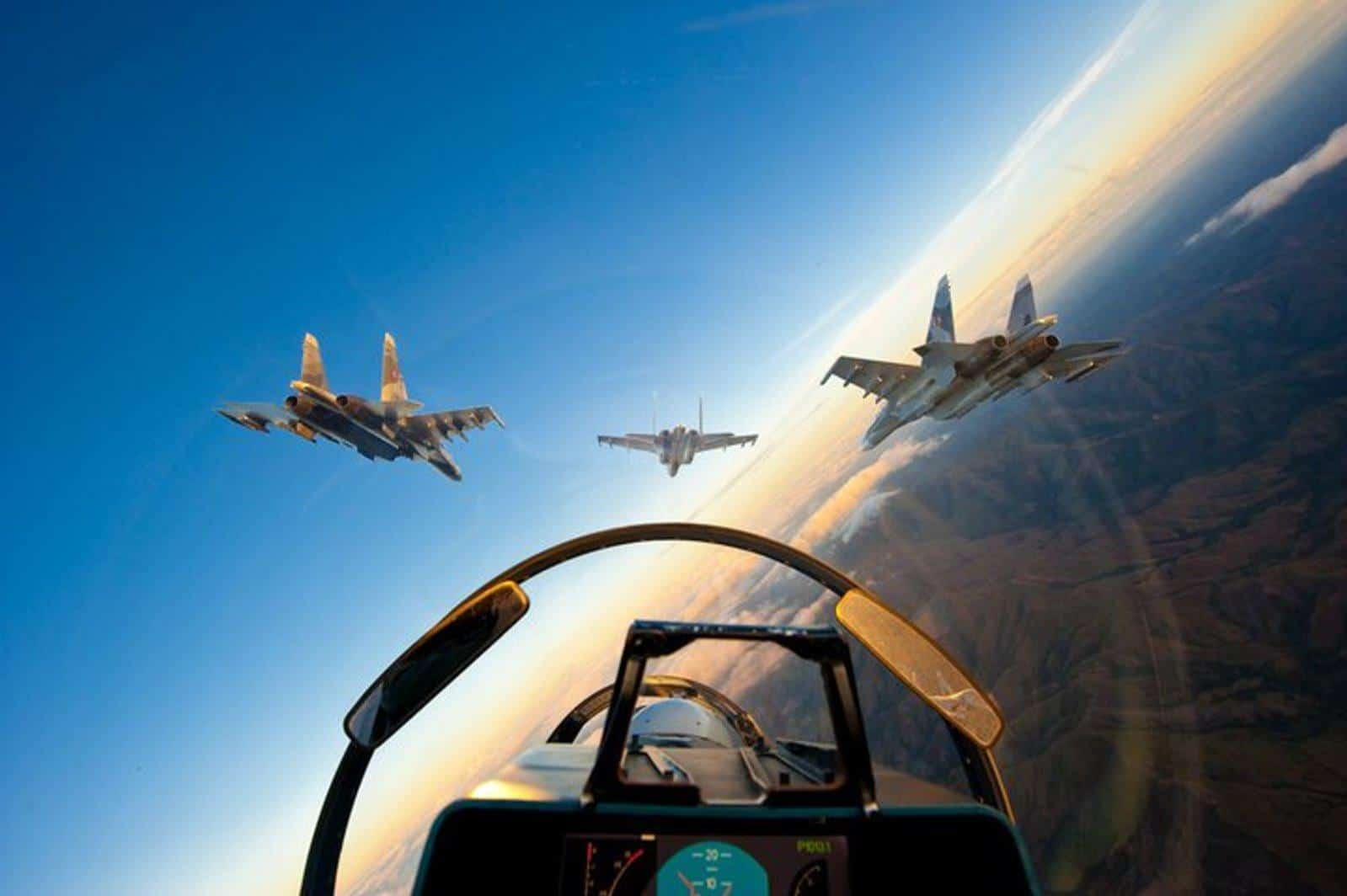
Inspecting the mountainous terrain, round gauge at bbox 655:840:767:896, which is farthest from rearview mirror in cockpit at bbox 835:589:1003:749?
the mountainous terrain

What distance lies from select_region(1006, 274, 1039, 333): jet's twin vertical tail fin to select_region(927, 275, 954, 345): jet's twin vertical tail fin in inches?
110

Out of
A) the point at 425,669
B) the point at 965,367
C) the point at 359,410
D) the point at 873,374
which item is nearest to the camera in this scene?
the point at 425,669

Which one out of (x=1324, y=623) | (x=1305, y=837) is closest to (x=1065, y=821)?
(x=1305, y=837)

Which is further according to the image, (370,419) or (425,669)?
(370,419)

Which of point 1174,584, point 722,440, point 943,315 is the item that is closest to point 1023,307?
point 943,315

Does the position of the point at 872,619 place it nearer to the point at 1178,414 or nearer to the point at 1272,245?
the point at 1178,414

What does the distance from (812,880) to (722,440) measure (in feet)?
132

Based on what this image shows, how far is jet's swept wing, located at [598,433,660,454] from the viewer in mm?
42656

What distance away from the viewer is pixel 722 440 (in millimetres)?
41594

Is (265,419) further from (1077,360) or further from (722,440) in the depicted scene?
(1077,360)

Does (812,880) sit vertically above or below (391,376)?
below

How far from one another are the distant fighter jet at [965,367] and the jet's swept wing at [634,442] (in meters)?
18.3

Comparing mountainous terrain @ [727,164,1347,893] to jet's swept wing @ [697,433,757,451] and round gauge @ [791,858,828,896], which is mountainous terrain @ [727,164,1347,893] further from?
round gauge @ [791,858,828,896]

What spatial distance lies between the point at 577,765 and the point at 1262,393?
90.9m
